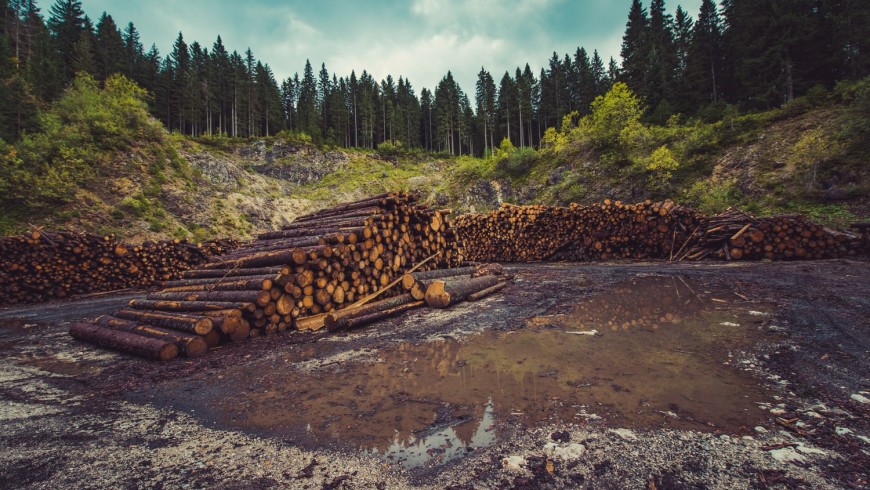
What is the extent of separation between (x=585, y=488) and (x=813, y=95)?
2951 centimetres

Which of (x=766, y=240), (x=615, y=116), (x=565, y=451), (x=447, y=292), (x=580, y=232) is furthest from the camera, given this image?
(x=615, y=116)

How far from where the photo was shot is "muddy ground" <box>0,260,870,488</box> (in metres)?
1.82

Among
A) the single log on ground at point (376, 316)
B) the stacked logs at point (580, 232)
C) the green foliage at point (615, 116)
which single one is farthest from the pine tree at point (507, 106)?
the single log on ground at point (376, 316)

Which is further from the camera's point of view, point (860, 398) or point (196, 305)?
point (196, 305)

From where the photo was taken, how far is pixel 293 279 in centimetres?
531

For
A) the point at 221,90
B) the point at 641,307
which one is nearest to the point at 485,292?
the point at 641,307

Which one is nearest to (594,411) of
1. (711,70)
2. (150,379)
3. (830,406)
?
(830,406)

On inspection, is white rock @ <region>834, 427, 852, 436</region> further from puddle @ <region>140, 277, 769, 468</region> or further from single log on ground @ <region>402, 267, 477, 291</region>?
single log on ground @ <region>402, 267, 477, 291</region>

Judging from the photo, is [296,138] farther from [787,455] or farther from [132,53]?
[787,455]

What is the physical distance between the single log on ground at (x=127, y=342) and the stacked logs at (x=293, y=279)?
0.03 metres

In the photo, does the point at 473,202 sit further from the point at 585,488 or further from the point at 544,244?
the point at 585,488

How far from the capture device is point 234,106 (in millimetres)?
50125

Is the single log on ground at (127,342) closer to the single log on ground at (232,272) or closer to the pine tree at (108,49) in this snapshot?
the single log on ground at (232,272)

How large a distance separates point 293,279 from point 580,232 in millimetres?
12507
